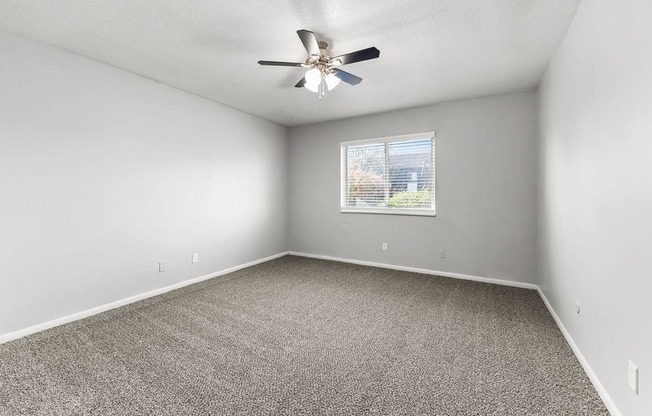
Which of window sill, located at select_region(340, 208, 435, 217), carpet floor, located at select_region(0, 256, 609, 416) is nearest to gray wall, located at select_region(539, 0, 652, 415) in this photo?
carpet floor, located at select_region(0, 256, 609, 416)

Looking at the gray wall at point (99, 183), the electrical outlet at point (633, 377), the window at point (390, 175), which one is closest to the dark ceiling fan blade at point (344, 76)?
the window at point (390, 175)

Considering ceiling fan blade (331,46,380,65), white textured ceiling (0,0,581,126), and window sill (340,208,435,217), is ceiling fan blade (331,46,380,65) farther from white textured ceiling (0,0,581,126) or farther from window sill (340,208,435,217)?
window sill (340,208,435,217)

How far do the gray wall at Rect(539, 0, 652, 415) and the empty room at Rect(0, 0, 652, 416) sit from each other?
0.7 inches

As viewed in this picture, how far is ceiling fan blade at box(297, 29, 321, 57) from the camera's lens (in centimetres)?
200

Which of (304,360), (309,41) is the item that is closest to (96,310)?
(304,360)

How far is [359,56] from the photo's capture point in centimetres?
226

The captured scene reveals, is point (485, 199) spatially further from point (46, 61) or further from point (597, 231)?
point (46, 61)

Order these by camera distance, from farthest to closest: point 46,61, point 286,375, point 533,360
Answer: point 46,61, point 533,360, point 286,375

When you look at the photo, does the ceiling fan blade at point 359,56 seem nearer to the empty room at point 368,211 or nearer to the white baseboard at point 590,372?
the empty room at point 368,211

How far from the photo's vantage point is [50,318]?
2.57m

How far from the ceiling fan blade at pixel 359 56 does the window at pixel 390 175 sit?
2.33 meters

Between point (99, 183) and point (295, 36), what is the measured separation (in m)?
2.43

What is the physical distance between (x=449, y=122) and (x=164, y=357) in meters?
4.29

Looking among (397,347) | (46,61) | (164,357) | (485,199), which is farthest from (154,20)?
(485,199)
